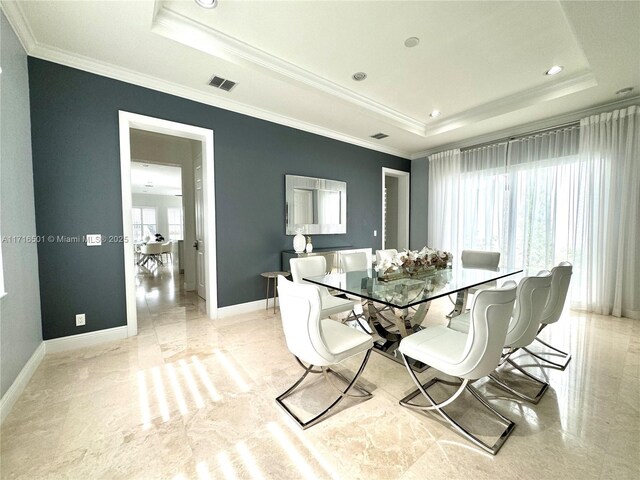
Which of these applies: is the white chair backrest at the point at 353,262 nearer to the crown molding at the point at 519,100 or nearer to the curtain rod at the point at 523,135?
the crown molding at the point at 519,100

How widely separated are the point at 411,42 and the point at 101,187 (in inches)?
135

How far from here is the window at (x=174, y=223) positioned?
13016mm

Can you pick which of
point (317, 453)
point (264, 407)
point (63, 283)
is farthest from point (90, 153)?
point (317, 453)

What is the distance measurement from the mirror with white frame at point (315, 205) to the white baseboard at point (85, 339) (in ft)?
8.00

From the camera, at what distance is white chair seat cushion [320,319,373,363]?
1.69m

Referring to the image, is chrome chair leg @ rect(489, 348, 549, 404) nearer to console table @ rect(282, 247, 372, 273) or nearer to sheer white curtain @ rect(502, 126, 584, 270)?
console table @ rect(282, 247, 372, 273)

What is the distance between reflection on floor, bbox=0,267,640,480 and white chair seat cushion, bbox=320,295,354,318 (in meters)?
0.53

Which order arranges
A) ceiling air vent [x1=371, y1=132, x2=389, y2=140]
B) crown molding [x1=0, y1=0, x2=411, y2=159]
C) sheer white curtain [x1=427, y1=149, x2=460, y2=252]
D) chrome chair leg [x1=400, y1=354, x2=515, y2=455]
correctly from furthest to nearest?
sheer white curtain [x1=427, y1=149, x2=460, y2=252] → ceiling air vent [x1=371, y1=132, x2=389, y2=140] → crown molding [x1=0, y1=0, x2=411, y2=159] → chrome chair leg [x1=400, y1=354, x2=515, y2=455]

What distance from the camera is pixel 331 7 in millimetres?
2125

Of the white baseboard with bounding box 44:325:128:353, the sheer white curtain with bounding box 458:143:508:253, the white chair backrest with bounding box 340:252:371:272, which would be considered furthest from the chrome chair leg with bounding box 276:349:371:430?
the sheer white curtain with bounding box 458:143:508:253

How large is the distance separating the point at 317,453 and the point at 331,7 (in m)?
3.09

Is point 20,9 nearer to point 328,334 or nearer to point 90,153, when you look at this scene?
point 90,153

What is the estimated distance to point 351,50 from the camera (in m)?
2.66

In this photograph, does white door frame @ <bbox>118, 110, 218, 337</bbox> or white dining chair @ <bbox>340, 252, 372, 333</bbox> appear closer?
white door frame @ <bbox>118, 110, 218, 337</bbox>
